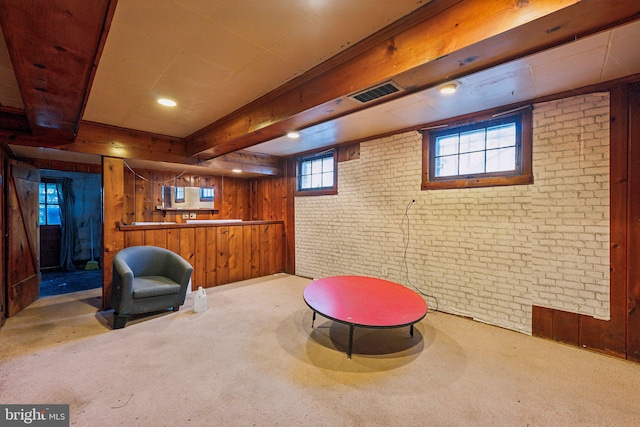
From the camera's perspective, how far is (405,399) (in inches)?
71.7

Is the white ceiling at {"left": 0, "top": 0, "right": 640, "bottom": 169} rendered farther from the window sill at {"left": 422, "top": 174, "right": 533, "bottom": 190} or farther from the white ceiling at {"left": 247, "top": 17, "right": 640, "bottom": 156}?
the window sill at {"left": 422, "top": 174, "right": 533, "bottom": 190}

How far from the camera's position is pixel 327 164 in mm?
4871

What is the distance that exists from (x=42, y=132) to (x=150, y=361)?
2671 mm

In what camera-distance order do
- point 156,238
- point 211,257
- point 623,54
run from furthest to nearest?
point 211,257 < point 156,238 < point 623,54

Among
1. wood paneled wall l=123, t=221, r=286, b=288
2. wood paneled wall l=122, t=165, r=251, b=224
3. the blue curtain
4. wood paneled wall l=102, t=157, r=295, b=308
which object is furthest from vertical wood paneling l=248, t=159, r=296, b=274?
the blue curtain

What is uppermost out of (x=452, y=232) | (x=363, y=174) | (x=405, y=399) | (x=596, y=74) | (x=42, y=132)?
(x=596, y=74)

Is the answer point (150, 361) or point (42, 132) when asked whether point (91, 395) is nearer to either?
point (150, 361)

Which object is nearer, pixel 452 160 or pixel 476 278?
pixel 476 278

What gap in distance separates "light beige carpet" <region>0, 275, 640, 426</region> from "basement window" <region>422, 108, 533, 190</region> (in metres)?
1.65

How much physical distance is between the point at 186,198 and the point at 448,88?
15.8 ft

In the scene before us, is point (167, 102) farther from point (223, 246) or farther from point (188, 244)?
point (223, 246)

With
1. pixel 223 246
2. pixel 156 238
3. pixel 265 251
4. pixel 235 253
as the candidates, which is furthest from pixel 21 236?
pixel 265 251

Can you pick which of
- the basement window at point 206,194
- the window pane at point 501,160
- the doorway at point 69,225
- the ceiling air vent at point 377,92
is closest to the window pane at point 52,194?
the doorway at point 69,225

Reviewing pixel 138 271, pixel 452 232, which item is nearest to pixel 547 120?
pixel 452 232
